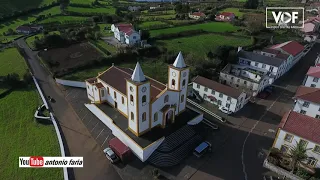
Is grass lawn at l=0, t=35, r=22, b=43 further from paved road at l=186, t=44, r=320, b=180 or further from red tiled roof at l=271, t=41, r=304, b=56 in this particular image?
red tiled roof at l=271, t=41, r=304, b=56

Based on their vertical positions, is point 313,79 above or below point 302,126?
above

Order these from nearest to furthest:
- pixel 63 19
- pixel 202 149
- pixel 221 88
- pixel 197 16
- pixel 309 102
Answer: pixel 202 149 < pixel 309 102 < pixel 221 88 < pixel 63 19 < pixel 197 16

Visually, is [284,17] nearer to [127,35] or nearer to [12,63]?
[127,35]

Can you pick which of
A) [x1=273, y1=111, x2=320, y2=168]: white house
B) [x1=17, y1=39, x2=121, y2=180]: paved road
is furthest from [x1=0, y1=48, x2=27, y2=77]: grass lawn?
[x1=273, y1=111, x2=320, y2=168]: white house

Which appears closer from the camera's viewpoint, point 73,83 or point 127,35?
point 73,83

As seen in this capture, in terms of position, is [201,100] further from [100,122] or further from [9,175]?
[9,175]

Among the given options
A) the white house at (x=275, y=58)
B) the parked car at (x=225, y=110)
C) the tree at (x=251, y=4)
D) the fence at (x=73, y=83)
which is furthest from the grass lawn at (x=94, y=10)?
the parked car at (x=225, y=110)

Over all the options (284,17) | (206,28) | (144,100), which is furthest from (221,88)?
(284,17)

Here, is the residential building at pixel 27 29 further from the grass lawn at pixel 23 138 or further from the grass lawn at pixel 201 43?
the grass lawn at pixel 201 43
